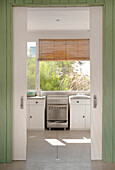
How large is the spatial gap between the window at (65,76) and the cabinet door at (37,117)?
36.7 inches

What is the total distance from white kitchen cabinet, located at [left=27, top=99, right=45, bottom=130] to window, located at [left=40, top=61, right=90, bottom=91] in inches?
34.2

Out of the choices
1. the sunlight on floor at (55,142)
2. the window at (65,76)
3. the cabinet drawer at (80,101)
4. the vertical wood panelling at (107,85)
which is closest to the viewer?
the vertical wood panelling at (107,85)

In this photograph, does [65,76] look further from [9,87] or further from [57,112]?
[9,87]

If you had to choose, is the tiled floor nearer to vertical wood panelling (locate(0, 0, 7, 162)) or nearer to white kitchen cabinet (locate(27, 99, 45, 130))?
vertical wood panelling (locate(0, 0, 7, 162))

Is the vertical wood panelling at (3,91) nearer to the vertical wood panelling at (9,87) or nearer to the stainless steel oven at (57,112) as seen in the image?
the vertical wood panelling at (9,87)

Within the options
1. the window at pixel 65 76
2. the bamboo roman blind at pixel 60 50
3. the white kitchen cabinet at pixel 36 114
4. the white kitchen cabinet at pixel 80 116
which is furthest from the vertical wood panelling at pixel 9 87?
the window at pixel 65 76

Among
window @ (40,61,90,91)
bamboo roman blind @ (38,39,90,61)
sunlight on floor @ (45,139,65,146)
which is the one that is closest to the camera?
sunlight on floor @ (45,139,65,146)

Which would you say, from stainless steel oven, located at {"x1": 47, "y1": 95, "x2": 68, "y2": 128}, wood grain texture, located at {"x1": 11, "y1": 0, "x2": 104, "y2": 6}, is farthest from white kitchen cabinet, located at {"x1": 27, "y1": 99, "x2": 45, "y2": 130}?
wood grain texture, located at {"x1": 11, "y1": 0, "x2": 104, "y2": 6}

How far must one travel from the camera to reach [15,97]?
3.96 m

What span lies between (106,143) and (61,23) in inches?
134

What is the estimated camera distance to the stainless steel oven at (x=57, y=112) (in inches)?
251

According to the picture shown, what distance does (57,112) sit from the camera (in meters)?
6.42

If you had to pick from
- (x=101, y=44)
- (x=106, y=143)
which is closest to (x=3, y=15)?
(x=101, y=44)

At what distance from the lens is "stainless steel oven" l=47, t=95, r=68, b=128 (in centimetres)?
639
